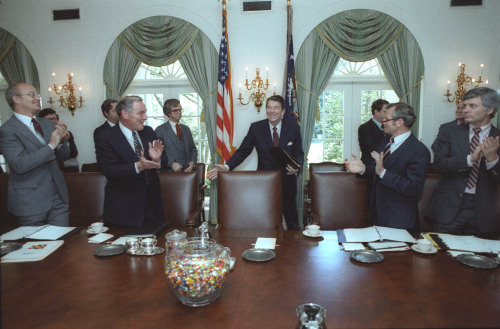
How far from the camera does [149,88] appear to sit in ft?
19.2

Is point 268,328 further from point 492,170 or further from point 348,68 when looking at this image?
point 348,68

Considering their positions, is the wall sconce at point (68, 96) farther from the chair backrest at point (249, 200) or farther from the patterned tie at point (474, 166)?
the patterned tie at point (474, 166)

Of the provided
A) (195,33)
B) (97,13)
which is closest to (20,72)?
(97,13)

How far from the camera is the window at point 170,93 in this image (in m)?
5.79

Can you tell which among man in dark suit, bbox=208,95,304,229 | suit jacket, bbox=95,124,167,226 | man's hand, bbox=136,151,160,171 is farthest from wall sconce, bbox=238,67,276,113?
man's hand, bbox=136,151,160,171

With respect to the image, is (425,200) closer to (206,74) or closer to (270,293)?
(270,293)

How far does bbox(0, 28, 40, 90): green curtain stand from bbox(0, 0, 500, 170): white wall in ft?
0.47

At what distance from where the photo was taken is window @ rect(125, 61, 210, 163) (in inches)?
228

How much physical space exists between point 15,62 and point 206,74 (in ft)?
10.6

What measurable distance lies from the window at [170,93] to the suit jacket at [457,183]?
397cm

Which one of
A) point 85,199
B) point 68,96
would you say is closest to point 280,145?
point 85,199

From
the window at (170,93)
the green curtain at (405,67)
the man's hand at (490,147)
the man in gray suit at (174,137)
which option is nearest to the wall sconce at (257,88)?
the window at (170,93)

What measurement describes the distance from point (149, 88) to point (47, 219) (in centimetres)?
367

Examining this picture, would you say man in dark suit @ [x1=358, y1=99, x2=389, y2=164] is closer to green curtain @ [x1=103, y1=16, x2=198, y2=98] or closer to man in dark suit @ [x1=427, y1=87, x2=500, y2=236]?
man in dark suit @ [x1=427, y1=87, x2=500, y2=236]
